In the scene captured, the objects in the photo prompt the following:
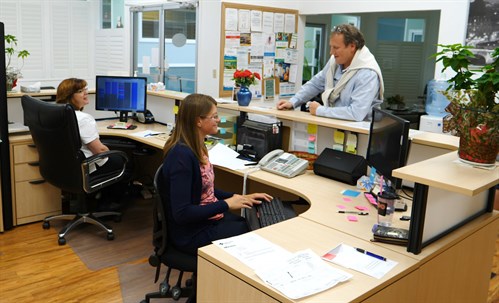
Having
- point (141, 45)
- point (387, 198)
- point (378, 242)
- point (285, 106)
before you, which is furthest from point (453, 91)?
point (141, 45)

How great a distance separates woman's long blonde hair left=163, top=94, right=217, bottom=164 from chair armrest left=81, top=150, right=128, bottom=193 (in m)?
1.29

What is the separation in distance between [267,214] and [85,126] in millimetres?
1774

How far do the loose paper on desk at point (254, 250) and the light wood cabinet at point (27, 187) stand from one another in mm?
2526

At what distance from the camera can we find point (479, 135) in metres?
1.87

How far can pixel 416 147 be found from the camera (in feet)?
8.49

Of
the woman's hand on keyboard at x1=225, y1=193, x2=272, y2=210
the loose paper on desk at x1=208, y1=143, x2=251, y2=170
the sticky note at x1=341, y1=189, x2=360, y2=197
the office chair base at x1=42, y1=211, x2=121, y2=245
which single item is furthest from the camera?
the office chair base at x1=42, y1=211, x2=121, y2=245

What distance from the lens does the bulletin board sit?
529 centimetres

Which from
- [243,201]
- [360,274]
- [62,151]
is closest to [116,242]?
[62,151]

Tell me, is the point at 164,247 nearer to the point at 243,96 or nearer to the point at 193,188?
the point at 193,188

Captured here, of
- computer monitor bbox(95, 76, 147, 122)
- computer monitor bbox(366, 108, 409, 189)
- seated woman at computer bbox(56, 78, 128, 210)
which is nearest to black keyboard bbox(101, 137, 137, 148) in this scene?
seated woman at computer bbox(56, 78, 128, 210)

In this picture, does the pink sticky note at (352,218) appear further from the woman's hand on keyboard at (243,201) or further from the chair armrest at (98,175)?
the chair armrest at (98,175)

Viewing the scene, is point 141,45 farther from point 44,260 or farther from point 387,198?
point 387,198

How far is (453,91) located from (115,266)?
2332 mm

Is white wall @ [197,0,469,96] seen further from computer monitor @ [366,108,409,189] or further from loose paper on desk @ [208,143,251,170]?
computer monitor @ [366,108,409,189]
